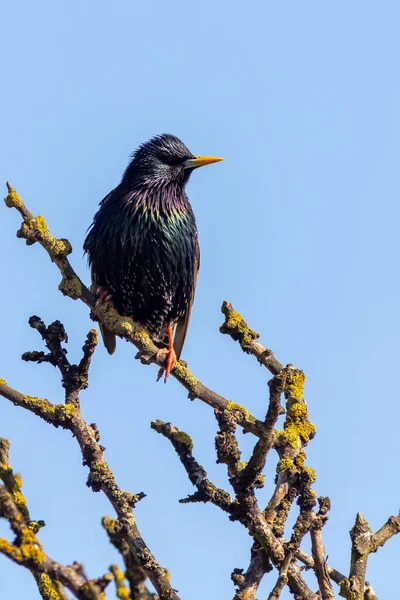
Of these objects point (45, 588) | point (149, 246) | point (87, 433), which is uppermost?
point (149, 246)

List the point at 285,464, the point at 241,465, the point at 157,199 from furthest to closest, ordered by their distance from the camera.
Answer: the point at 157,199 → the point at 285,464 → the point at 241,465

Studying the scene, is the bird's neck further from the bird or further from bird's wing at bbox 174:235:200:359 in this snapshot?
bird's wing at bbox 174:235:200:359

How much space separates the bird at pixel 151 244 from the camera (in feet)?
22.9

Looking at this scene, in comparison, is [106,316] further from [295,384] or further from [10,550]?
[10,550]

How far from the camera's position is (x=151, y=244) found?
7.01 m

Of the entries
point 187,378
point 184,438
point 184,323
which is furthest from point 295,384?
point 184,323

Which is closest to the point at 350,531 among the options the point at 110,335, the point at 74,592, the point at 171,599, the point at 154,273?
the point at 171,599

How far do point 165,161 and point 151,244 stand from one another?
3.37 ft

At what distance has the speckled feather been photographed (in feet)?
22.8

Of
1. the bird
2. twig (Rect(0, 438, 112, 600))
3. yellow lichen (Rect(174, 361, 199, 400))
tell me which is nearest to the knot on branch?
yellow lichen (Rect(174, 361, 199, 400))

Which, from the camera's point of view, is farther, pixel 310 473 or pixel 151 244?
pixel 151 244

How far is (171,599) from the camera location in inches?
174

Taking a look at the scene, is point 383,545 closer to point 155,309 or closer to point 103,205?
point 155,309

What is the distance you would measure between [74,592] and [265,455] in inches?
77.4
